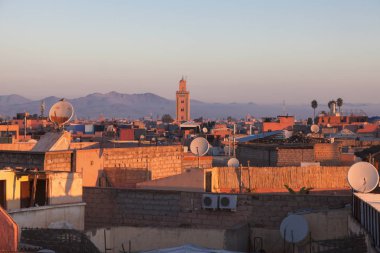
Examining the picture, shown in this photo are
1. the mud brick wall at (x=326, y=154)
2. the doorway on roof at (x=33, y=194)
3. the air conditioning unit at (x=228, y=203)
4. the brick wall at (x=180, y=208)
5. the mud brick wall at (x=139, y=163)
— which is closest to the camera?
the doorway on roof at (x=33, y=194)

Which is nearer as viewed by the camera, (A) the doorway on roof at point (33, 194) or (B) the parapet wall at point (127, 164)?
(A) the doorway on roof at point (33, 194)

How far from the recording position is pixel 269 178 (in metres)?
21.2

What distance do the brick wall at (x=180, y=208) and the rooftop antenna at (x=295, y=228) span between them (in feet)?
4.54

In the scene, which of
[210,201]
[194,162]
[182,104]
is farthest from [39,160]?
[182,104]

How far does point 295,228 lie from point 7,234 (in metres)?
6.02

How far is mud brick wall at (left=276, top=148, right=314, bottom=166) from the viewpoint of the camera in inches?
1137

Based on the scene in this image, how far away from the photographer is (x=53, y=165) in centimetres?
1877

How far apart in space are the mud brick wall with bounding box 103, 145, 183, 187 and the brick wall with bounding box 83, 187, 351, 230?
2.85 metres

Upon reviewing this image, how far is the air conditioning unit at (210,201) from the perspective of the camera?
55.0 ft

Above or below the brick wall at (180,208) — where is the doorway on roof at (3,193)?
above

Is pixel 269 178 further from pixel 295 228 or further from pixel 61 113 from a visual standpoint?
pixel 295 228

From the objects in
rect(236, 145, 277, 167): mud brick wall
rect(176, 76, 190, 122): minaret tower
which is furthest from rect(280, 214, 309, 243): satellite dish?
rect(176, 76, 190, 122): minaret tower

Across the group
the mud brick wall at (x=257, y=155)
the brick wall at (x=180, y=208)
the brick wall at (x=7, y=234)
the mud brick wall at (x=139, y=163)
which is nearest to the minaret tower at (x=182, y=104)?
the mud brick wall at (x=257, y=155)

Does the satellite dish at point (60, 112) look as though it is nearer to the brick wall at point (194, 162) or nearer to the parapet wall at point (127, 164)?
the parapet wall at point (127, 164)
